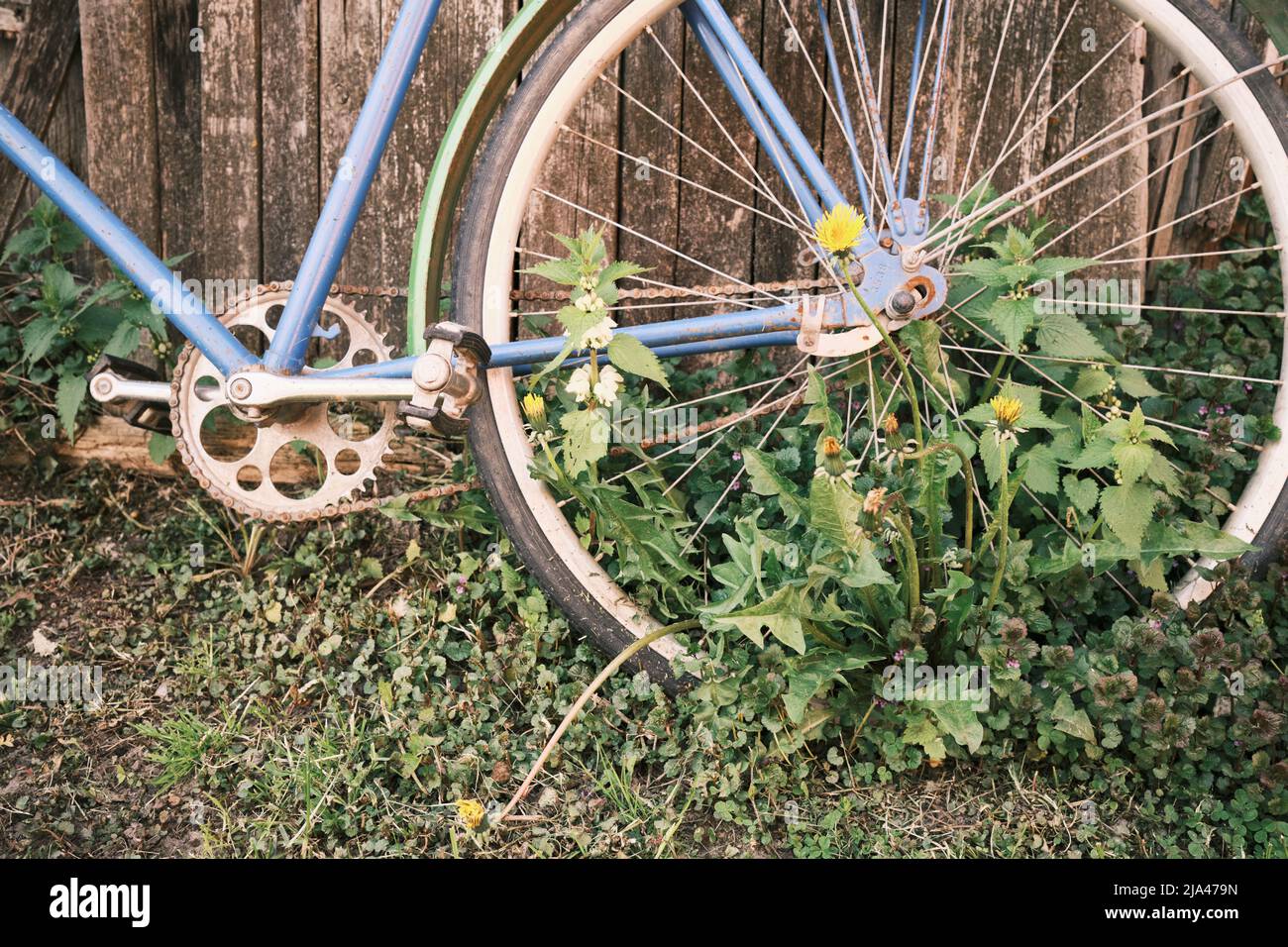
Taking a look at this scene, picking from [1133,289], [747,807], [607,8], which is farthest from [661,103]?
[747,807]

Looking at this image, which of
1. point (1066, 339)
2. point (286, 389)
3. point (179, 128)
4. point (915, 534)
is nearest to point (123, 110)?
point (179, 128)

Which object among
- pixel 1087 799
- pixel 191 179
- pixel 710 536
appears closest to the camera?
pixel 1087 799

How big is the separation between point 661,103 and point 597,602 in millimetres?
1255

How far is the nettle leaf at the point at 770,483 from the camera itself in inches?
78.4

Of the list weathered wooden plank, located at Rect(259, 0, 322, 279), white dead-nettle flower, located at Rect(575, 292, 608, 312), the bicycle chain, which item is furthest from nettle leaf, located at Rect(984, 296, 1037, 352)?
weathered wooden plank, located at Rect(259, 0, 322, 279)

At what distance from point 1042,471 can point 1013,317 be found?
296mm

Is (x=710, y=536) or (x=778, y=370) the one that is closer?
(x=710, y=536)

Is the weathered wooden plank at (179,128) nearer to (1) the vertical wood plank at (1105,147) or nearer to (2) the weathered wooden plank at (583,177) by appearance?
(2) the weathered wooden plank at (583,177)

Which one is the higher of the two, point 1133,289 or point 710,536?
point 1133,289

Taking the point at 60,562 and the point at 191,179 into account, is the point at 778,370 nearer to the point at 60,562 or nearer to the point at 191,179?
the point at 191,179

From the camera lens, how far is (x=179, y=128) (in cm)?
277

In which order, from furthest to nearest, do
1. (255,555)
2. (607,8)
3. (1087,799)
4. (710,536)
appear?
1. (255,555)
2. (710,536)
3. (607,8)
4. (1087,799)

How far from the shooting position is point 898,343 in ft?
6.91

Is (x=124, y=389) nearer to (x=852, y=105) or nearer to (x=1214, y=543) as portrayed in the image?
(x=852, y=105)
